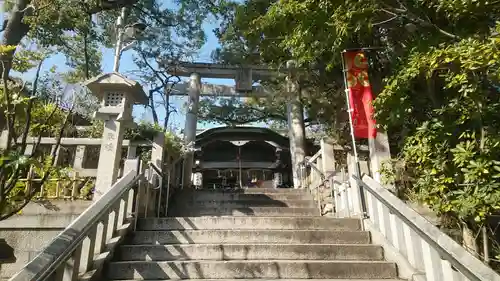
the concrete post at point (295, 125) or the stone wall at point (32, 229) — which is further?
the concrete post at point (295, 125)

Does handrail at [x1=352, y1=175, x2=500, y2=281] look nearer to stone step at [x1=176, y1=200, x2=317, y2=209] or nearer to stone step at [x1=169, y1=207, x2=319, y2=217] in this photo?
stone step at [x1=169, y1=207, x2=319, y2=217]

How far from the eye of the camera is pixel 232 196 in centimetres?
718

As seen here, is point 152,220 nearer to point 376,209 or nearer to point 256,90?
point 376,209

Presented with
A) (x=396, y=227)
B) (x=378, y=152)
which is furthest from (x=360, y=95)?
(x=396, y=227)

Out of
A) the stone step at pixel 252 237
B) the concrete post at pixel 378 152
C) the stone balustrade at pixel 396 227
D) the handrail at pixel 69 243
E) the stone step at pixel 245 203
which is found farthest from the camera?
the stone step at pixel 245 203

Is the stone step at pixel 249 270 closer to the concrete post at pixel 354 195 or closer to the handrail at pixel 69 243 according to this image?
the handrail at pixel 69 243

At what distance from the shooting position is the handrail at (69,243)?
254cm

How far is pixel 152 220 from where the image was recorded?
505 centimetres

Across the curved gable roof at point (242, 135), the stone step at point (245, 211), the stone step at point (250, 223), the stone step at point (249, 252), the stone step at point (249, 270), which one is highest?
the curved gable roof at point (242, 135)

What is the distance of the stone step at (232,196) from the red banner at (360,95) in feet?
7.88

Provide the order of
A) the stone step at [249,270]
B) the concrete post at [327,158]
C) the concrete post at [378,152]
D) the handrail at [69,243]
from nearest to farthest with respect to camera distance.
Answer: the handrail at [69,243] → the stone step at [249,270] → the concrete post at [378,152] → the concrete post at [327,158]

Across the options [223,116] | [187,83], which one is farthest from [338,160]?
[223,116]

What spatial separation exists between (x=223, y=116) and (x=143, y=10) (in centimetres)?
541

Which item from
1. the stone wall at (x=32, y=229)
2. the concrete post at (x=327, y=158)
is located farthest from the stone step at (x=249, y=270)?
the concrete post at (x=327, y=158)
